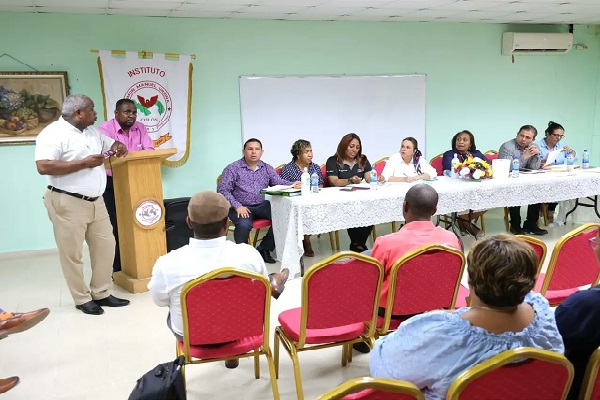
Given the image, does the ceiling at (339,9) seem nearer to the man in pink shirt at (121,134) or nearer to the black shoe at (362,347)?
the man in pink shirt at (121,134)

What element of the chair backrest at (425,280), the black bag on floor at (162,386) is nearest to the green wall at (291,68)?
the chair backrest at (425,280)

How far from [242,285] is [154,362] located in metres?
1.22

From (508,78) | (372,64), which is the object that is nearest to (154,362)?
(372,64)

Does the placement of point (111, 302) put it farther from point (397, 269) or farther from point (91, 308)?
point (397, 269)

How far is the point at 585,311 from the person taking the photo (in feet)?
5.33

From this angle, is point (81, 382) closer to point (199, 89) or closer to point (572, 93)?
point (199, 89)

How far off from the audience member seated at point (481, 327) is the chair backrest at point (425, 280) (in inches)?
33.5

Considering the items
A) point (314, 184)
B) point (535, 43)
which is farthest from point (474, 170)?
point (535, 43)

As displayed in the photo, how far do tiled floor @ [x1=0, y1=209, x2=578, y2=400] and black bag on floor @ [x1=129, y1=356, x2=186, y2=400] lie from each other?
2.96 ft

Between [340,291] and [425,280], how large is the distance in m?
0.44

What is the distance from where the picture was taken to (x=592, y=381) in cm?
149

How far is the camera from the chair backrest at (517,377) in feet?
4.31

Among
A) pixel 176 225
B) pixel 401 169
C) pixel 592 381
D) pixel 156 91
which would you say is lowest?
pixel 176 225

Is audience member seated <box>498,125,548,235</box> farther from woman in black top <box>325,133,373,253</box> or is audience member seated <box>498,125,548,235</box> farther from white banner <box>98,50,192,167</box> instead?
white banner <box>98,50,192,167</box>
